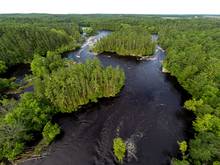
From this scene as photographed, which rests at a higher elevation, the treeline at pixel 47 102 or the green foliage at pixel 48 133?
the treeline at pixel 47 102

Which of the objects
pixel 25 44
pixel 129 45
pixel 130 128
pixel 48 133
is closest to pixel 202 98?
pixel 130 128

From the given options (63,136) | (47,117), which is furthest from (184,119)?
(47,117)

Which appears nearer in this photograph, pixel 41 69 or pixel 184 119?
pixel 184 119

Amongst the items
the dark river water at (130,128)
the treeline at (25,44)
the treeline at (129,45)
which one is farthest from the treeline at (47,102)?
the treeline at (129,45)

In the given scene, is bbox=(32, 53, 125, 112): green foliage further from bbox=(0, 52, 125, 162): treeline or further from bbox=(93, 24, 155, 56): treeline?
bbox=(93, 24, 155, 56): treeline

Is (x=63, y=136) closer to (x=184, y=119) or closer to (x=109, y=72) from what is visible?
(x=109, y=72)

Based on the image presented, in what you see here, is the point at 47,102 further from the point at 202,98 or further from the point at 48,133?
the point at 202,98

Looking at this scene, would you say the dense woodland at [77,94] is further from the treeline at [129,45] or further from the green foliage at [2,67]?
the treeline at [129,45]
